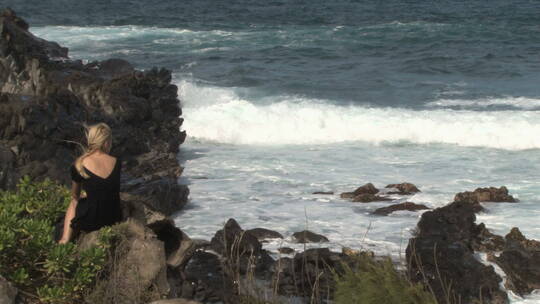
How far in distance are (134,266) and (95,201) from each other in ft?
2.44

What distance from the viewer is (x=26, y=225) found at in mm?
6289

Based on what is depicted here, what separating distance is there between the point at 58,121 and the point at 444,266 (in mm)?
5934

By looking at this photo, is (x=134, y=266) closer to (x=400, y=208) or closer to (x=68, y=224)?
(x=68, y=224)

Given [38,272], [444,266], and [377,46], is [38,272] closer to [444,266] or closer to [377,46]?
[444,266]

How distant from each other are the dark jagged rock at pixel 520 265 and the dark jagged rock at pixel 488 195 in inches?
103

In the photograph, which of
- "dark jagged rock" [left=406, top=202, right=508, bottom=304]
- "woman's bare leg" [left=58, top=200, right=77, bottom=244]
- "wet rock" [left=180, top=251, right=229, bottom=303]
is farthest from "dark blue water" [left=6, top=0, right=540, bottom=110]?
"woman's bare leg" [left=58, top=200, right=77, bottom=244]

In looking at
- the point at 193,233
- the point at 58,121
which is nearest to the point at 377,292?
the point at 193,233

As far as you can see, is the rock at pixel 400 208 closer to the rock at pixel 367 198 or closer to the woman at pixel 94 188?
the rock at pixel 367 198

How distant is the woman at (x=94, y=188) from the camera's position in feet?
22.3

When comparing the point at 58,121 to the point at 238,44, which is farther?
the point at 238,44

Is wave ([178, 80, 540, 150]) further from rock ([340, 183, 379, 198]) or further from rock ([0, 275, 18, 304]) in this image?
rock ([0, 275, 18, 304])

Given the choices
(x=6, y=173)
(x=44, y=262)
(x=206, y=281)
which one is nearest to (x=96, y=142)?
(x=44, y=262)

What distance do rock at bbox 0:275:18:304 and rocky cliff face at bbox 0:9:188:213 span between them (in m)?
2.41

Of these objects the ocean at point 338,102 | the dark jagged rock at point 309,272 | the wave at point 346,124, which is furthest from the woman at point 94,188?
the wave at point 346,124
